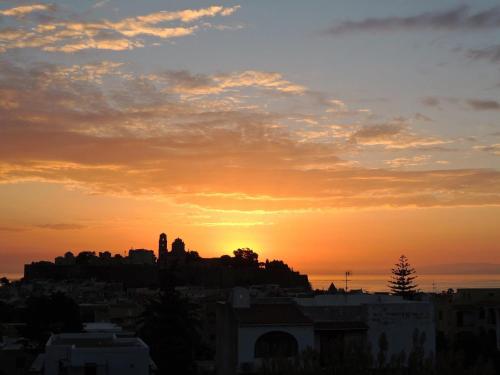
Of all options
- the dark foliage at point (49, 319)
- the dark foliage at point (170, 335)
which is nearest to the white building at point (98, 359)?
the dark foliage at point (170, 335)

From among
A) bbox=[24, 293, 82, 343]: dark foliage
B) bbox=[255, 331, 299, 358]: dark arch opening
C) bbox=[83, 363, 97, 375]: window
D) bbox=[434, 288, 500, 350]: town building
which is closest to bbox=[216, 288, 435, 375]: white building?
bbox=[255, 331, 299, 358]: dark arch opening

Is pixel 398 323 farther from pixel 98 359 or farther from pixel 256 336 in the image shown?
pixel 98 359

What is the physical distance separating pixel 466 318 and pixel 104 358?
176 feet

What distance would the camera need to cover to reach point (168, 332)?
52.5m

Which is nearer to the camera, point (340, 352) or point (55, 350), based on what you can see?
point (340, 352)

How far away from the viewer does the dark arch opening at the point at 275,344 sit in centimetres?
4059

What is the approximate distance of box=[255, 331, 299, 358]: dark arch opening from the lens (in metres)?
40.6

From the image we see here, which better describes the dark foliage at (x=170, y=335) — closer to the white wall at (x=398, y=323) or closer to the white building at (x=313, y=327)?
the white building at (x=313, y=327)

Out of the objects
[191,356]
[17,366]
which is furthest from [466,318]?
[17,366]

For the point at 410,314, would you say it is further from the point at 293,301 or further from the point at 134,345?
the point at 134,345

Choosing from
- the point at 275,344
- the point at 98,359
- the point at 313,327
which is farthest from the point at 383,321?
the point at 98,359

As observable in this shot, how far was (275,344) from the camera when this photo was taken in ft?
134

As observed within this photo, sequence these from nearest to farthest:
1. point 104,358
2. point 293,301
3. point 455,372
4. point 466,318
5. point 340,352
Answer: point 455,372, point 340,352, point 104,358, point 293,301, point 466,318

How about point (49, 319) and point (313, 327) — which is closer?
point (313, 327)
